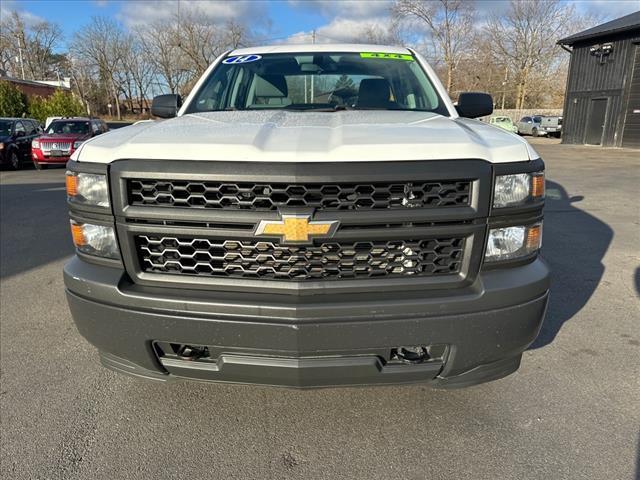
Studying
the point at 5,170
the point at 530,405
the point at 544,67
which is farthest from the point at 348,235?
the point at 544,67

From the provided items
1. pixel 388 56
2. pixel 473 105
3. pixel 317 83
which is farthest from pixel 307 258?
pixel 388 56

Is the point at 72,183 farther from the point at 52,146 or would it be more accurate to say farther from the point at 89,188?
the point at 52,146

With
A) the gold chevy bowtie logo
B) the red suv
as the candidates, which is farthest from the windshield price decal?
the red suv

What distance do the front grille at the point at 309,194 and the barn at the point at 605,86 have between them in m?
26.2

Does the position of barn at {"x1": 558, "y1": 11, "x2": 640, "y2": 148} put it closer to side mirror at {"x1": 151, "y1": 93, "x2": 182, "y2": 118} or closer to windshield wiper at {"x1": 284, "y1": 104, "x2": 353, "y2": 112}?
windshield wiper at {"x1": 284, "y1": 104, "x2": 353, "y2": 112}

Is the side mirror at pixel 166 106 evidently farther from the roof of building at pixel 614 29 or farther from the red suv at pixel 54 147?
the roof of building at pixel 614 29

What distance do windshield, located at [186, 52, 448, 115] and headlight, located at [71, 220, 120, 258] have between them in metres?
1.45

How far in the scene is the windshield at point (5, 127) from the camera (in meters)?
15.0

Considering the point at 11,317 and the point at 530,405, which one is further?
the point at 11,317

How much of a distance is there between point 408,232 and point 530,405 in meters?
1.40

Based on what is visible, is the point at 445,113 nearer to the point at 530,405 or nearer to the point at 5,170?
the point at 530,405

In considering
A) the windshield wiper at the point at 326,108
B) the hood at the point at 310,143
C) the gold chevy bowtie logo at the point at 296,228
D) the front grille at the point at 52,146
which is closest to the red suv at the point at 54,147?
the front grille at the point at 52,146

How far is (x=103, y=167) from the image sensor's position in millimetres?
1929

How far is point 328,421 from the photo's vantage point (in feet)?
7.80
